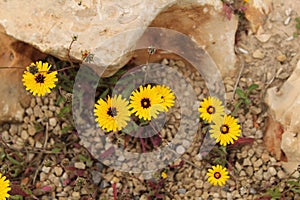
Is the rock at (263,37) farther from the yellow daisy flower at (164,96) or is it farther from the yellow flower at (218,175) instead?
the yellow flower at (218,175)

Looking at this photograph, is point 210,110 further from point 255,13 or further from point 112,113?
point 255,13

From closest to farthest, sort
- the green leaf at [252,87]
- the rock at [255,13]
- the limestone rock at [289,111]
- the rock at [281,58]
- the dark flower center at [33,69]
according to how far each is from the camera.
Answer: the dark flower center at [33,69]
the limestone rock at [289,111]
the green leaf at [252,87]
the rock at [281,58]
the rock at [255,13]

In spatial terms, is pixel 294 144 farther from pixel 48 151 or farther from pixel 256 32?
pixel 48 151

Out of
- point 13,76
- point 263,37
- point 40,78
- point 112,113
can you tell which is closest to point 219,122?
point 112,113

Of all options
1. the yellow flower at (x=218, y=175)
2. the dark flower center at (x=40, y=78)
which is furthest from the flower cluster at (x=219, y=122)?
the dark flower center at (x=40, y=78)

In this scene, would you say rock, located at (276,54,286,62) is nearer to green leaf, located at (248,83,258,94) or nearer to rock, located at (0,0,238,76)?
green leaf, located at (248,83,258,94)

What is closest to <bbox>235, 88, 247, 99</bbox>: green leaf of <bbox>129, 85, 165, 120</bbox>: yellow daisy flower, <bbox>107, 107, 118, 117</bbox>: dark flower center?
<bbox>129, 85, 165, 120</bbox>: yellow daisy flower
